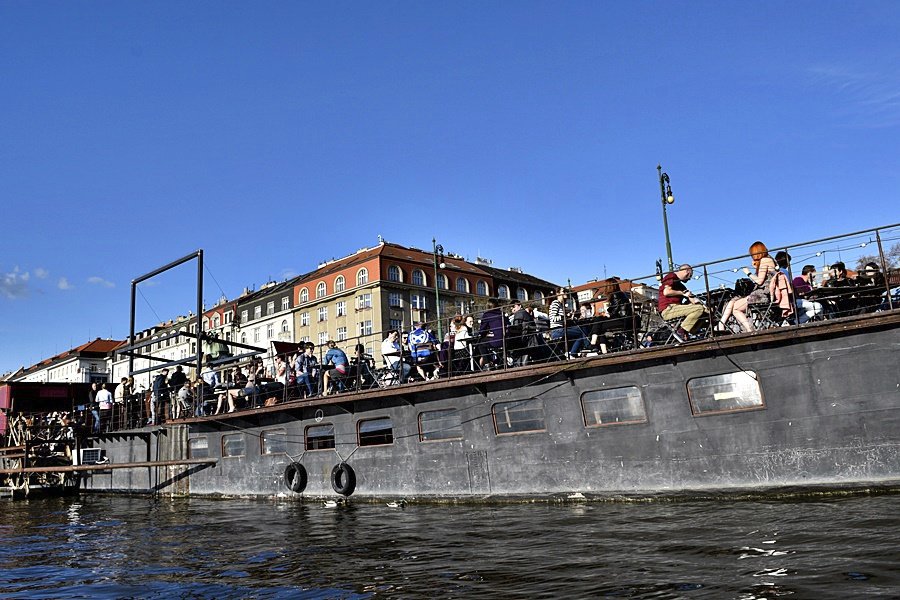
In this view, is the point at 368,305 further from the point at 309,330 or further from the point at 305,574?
the point at 305,574

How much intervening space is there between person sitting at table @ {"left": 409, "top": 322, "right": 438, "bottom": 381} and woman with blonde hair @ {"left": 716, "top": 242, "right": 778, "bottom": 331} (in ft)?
19.3

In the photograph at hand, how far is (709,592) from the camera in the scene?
5.67 metres

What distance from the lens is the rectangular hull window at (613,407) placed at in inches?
452

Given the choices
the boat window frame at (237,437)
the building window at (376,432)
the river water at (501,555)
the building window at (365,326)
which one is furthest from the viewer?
the building window at (365,326)

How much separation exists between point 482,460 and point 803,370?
5670 millimetres

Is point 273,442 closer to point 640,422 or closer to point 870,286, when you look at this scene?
point 640,422

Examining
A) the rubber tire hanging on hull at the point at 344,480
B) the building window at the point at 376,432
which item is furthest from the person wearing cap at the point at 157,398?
the building window at the point at 376,432

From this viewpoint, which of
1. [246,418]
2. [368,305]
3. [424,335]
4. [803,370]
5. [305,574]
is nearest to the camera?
[305,574]

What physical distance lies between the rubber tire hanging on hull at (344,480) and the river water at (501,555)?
2.28 m

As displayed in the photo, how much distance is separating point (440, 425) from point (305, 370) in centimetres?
434

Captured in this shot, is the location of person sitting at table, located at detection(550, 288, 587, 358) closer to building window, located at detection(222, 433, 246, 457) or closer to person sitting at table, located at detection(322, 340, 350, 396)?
person sitting at table, located at detection(322, 340, 350, 396)

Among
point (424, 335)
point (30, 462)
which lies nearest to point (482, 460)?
point (424, 335)

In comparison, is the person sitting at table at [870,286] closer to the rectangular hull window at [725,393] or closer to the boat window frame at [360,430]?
the rectangular hull window at [725,393]

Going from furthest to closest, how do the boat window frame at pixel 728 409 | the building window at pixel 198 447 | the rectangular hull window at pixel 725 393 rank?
the building window at pixel 198 447 < the rectangular hull window at pixel 725 393 < the boat window frame at pixel 728 409
